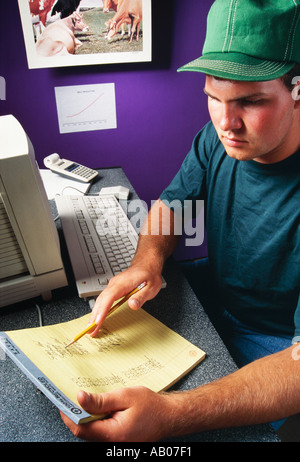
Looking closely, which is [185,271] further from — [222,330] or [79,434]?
[79,434]

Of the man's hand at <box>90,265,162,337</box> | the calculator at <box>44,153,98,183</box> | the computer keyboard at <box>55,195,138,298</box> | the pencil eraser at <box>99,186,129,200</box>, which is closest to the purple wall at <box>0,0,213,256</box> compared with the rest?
the calculator at <box>44,153,98,183</box>

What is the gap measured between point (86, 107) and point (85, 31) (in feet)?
0.99

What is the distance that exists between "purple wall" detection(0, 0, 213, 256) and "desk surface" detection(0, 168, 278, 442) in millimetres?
818

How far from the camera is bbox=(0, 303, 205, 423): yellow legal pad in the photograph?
567 millimetres

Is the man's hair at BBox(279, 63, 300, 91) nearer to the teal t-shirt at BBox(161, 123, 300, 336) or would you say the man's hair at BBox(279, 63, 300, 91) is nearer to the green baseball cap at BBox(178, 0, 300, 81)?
the green baseball cap at BBox(178, 0, 300, 81)

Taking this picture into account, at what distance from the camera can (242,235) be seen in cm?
96

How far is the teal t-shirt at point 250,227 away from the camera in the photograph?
850mm

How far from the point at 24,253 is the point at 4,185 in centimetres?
16
